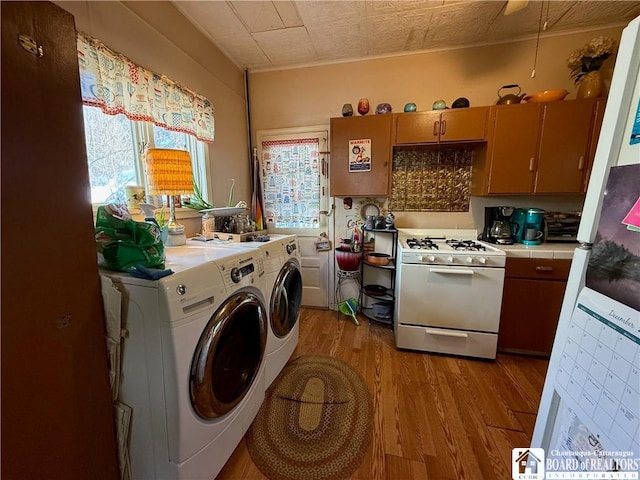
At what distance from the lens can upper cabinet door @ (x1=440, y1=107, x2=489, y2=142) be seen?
206 centimetres

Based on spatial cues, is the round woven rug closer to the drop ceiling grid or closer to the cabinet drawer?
the cabinet drawer

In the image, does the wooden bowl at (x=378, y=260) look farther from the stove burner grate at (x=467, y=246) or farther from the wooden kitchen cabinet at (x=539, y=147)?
the wooden kitchen cabinet at (x=539, y=147)

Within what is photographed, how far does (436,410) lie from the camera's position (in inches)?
58.7

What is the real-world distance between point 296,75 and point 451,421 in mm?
3167

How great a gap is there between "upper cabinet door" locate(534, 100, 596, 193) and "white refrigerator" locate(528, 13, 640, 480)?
167cm

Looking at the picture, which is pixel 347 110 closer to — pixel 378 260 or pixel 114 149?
pixel 378 260

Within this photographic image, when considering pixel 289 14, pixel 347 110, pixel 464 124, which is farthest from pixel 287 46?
pixel 464 124

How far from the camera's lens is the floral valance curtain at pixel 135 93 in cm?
120

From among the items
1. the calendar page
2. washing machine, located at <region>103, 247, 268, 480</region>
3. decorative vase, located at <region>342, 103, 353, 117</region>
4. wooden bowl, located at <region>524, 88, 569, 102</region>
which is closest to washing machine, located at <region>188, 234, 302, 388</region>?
washing machine, located at <region>103, 247, 268, 480</region>

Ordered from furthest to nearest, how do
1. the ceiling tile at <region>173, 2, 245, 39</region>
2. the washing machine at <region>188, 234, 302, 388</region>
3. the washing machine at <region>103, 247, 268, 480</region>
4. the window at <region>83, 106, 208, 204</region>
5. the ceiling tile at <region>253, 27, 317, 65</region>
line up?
the ceiling tile at <region>253, 27, 317, 65</region>
the ceiling tile at <region>173, 2, 245, 39</region>
the washing machine at <region>188, 234, 302, 388</region>
the window at <region>83, 106, 208, 204</region>
the washing machine at <region>103, 247, 268, 480</region>

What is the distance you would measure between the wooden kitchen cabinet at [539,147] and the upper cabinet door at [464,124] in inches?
2.5

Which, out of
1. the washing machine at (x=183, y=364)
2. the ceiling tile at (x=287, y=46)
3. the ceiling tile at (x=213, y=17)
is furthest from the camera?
the ceiling tile at (x=287, y=46)

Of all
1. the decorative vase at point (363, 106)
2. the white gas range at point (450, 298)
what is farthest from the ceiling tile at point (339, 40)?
the white gas range at point (450, 298)

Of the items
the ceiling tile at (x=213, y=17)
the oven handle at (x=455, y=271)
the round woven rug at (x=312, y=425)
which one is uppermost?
the ceiling tile at (x=213, y=17)
